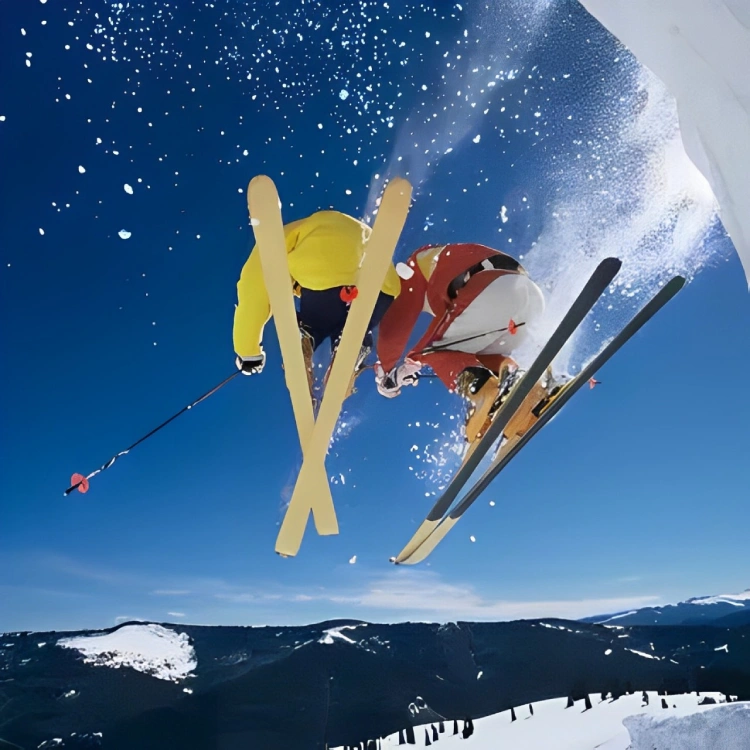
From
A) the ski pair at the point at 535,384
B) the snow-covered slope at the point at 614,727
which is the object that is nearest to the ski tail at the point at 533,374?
the ski pair at the point at 535,384

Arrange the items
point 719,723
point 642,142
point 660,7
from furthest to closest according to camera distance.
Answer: point 719,723, point 642,142, point 660,7

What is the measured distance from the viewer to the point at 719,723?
7234 mm

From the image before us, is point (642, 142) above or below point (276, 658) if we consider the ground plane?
above

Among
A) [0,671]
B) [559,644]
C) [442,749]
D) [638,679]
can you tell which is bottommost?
[442,749]

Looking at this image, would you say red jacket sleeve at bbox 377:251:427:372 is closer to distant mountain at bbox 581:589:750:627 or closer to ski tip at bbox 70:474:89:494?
ski tip at bbox 70:474:89:494

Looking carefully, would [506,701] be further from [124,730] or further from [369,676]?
[124,730]

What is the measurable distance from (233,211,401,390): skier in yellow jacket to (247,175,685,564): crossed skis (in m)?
0.07

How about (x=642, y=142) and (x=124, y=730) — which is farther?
(x=124, y=730)

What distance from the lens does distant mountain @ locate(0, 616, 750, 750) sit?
8.37 metres

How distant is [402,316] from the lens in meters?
2.17

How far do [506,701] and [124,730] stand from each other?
236 inches

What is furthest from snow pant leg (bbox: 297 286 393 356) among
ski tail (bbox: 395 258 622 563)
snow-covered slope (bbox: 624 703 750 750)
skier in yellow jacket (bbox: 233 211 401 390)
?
snow-covered slope (bbox: 624 703 750 750)

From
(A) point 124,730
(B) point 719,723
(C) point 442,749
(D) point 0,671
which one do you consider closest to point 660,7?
(B) point 719,723

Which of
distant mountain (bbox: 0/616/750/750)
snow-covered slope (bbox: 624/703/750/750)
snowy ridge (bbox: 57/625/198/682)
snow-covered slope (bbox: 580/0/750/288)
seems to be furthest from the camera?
snowy ridge (bbox: 57/625/198/682)
